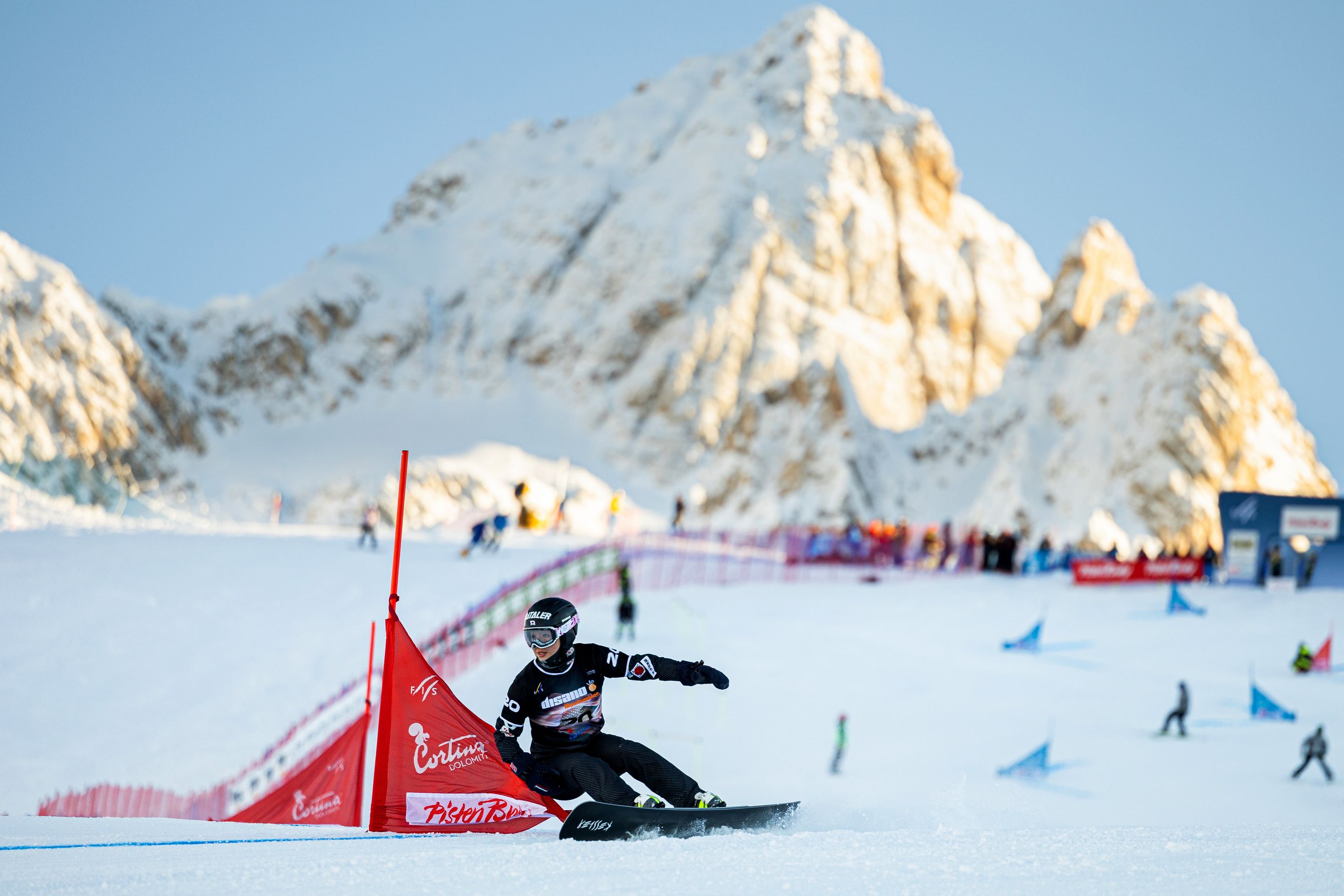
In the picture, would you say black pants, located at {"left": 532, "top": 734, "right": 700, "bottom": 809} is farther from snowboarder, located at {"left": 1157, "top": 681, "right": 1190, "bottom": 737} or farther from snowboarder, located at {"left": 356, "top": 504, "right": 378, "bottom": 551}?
snowboarder, located at {"left": 356, "top": 504, "right": 378, "bottom": 551}

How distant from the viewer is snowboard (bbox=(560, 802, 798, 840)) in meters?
5.05

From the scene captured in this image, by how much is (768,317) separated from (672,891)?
61.7m

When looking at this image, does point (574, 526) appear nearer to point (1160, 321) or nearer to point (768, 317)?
point (768, 317)

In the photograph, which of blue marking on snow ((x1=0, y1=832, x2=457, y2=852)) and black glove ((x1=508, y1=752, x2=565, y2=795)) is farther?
black glove ((x1=508, y1=752, x2=565, y2=795))

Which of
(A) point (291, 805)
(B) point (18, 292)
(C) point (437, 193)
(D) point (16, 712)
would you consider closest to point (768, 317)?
(C) point (437, 193)

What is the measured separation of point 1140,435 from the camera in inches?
1880

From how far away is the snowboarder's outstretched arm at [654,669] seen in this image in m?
5.42

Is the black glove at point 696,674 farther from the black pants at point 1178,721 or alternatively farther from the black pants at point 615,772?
the black pants at point 1178,721

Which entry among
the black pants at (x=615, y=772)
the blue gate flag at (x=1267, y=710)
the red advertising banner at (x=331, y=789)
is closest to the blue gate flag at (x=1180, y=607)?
the blue gate flag at (x=1267, y=710)

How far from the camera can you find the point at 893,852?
4457 millimetres

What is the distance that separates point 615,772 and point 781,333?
5954 cm

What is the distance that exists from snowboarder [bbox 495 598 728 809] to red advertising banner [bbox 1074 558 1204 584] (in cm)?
2108

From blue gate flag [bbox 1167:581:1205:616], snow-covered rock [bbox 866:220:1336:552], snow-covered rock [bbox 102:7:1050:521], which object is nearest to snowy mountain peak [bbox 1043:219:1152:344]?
snow-covered rock [bbox 866:220:1336:552]

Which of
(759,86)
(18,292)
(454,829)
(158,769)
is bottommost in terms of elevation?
(158,769)
